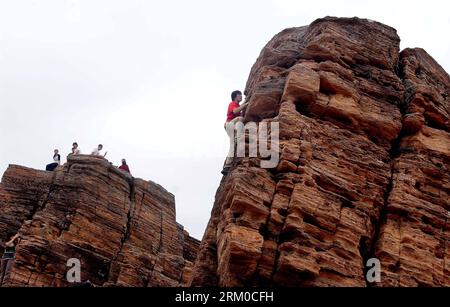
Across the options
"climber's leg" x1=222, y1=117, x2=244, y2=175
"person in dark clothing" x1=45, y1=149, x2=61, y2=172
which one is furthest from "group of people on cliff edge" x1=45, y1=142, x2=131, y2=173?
"climber's leg" x1=222, y1=117, x2=244, y2=175

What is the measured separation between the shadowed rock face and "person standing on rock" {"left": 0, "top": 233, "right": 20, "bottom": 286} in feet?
52.1

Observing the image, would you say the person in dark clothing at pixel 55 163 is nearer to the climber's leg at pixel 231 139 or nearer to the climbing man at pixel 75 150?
the climbing man at pixel 75 150

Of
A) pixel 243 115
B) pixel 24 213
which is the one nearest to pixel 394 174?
pixel 243 115

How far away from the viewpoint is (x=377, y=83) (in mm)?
38625

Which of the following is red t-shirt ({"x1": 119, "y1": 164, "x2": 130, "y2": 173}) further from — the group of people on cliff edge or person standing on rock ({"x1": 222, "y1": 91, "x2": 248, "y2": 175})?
person standing on rock ({"x1": 222, "y1": 91, "x2": 248, "y2": 175})

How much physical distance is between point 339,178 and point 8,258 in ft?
74.0

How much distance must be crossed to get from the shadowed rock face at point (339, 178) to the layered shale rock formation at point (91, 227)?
14445 millimetres

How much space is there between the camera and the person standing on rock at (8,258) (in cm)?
4350

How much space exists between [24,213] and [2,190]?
2766mm

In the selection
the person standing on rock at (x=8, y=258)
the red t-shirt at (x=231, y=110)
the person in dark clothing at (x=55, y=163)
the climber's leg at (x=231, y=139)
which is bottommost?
the person standing on rock at (x=8, y=258)

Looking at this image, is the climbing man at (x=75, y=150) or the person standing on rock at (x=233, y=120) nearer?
the person standing on rock at (x=233, y=120)

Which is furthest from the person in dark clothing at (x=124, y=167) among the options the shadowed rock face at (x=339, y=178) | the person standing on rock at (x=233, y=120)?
the person standing on rock at (x=233, y=120)

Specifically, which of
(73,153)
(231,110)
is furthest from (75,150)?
(231,110)
